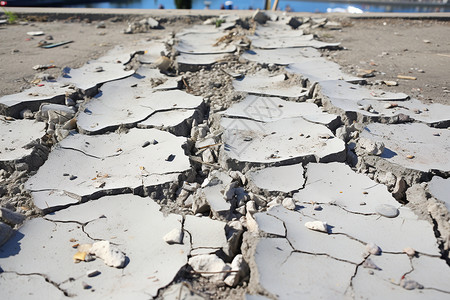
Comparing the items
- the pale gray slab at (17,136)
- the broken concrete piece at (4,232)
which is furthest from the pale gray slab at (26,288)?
the pale gray slab at (17,136)

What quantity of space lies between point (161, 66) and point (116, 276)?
7.61 feet

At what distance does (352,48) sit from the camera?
4.23 m

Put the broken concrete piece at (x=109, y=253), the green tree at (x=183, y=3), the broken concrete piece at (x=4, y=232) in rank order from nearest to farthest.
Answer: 1. the broken concrete piece at (x=109, y=253)
2. the broken concrete piece at (x=4, y=232)
3. the green tree at (x=183, y=3)

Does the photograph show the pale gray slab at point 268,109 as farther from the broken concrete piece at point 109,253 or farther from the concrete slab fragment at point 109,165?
the broken concrete piece at point 109,253

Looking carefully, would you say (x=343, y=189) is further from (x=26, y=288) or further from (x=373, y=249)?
(x=26, y=288)

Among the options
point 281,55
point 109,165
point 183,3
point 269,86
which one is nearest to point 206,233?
point 109,165

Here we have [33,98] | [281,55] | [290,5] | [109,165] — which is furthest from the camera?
[290,5]

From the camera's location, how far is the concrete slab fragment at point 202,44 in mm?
3910

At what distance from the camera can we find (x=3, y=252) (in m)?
1.57

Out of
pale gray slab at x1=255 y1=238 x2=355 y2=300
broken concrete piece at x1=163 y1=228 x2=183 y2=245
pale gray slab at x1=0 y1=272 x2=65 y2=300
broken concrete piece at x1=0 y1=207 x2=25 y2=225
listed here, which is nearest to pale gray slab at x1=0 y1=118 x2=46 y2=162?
broken concrete piece at x1=0 y1=207 x2=25 y2=225

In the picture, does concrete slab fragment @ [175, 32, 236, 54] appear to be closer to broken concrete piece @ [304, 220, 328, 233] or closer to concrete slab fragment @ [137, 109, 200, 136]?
concrete slab fragment @ [137, 109, 200, 136]

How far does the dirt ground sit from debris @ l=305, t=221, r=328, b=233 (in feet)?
5.47

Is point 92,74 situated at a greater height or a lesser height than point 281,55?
lesser

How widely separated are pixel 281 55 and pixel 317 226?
8.08 ft
